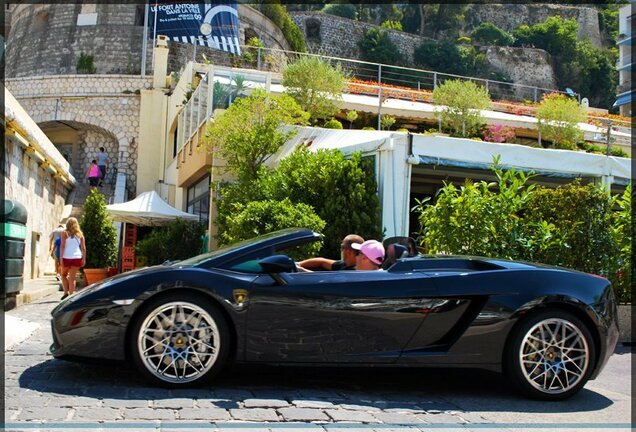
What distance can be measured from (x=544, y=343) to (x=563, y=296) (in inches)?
13.8

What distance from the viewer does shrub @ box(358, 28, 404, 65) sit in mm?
76125

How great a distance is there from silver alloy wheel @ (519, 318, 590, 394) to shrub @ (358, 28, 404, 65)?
239 feet

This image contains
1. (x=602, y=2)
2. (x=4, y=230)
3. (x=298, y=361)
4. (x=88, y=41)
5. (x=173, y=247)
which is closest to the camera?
(x=298, y=361)

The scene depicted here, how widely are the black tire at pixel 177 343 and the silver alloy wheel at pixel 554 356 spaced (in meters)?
2.04

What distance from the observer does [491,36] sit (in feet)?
297

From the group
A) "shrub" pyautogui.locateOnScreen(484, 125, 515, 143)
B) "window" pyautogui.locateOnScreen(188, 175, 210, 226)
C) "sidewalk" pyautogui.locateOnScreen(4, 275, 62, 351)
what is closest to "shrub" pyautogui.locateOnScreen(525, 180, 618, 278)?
"sidewalk" pyautogui.locateOnScreen(4, 275, 62, 351)

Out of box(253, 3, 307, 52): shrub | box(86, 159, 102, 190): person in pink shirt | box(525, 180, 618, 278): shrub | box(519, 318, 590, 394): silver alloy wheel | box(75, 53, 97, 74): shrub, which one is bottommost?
box(519, 318, 590, 394): silver alloy wheel

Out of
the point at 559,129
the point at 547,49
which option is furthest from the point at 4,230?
the point at 547,49

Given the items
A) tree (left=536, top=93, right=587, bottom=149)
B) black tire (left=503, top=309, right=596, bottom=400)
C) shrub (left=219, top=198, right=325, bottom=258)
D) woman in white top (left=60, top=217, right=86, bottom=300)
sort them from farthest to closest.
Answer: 1. tree (left=536, top=93, right=587, bottom=149)
2. woman in white top (left=60, top=217, right=86, bottom=300)
3. shrub (left=219, top=198, right=325, bottom=258)
4. black tire (left=503, top=309, right=596, bottom=400)

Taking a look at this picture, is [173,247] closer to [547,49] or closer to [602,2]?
[547,49]

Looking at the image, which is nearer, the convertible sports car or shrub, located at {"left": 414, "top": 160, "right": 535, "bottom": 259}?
the convertible sports car

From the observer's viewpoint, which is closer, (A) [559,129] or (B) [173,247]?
(B) [173,247]

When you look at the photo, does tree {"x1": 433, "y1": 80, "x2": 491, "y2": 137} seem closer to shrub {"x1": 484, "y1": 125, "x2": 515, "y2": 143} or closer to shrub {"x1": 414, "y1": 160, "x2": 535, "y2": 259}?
shrub {"x1": 484, "y1": 125, "x2": 515, "y2": 143}

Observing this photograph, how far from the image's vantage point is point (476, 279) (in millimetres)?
4809
